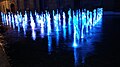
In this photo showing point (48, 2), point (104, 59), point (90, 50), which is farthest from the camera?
point (48, 2)

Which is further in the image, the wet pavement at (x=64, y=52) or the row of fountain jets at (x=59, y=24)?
the row of fountain jets at (x=59, y=24)

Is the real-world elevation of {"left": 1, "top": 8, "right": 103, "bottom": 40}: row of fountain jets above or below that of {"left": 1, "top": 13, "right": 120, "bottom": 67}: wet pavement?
above

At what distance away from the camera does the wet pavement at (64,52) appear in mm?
7383

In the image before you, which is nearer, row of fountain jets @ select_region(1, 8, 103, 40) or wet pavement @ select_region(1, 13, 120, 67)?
wet pavement @ select_region(1, 13, 120, 67)

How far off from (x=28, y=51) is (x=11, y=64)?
1927 mm

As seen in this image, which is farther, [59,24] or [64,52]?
[59,24]

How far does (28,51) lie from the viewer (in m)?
9.20

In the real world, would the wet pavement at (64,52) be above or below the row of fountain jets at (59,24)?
below

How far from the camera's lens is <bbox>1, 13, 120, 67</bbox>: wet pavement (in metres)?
7.38

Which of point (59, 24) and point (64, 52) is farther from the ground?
point (59, 24)

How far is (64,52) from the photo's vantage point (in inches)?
348

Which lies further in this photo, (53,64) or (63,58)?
(63,58)

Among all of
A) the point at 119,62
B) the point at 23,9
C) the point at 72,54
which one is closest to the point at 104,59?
the point at 119,62

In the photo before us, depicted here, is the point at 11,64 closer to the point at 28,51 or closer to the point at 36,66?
the point at 36,66
